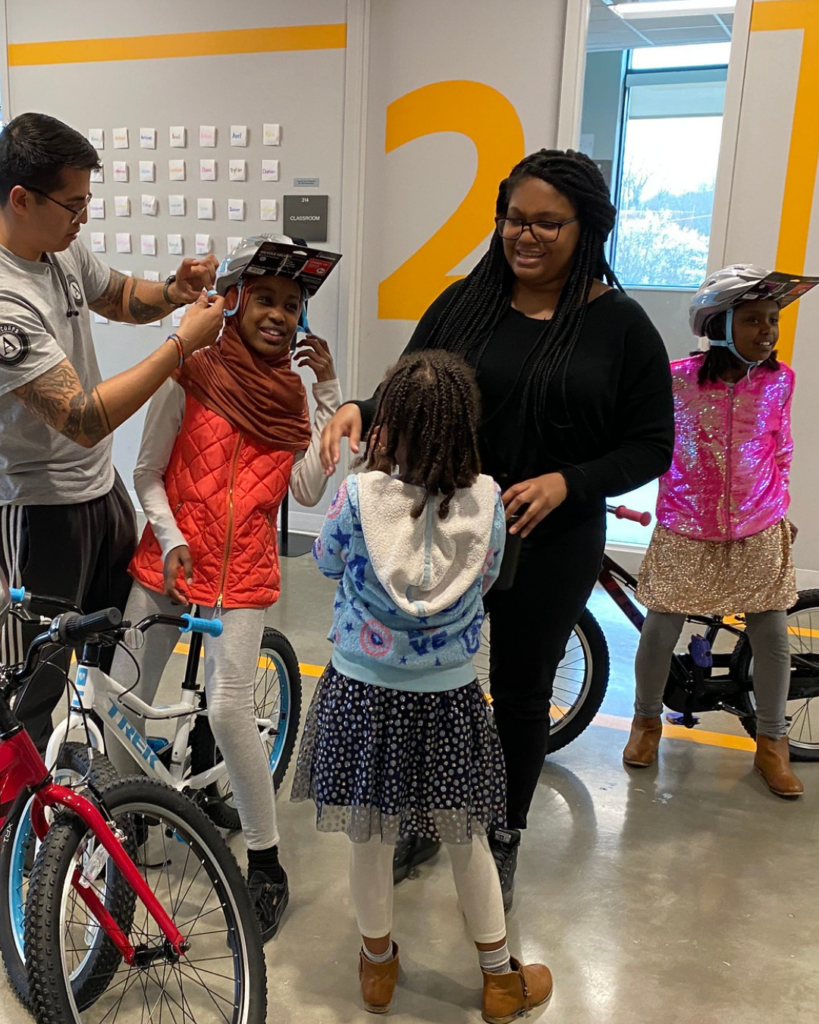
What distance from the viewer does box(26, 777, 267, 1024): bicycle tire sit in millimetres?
1306

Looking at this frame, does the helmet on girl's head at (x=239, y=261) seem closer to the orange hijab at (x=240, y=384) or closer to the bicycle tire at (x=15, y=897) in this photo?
the orange hijab at (x=240, y=384)

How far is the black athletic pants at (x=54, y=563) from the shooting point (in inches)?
69.9

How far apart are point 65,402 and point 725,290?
67.4 inches

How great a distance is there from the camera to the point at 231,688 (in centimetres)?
181

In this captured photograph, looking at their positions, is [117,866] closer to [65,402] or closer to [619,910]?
[65,402]

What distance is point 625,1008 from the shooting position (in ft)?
5.73

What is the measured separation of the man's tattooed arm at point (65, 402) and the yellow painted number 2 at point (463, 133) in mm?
3272

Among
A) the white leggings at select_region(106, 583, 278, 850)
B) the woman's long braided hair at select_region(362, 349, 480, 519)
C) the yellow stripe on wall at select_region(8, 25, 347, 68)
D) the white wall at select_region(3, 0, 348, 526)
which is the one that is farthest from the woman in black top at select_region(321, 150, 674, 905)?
the yellow stripe on wall at select_region(8, 25, 347, 68)

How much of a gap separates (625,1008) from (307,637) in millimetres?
2092

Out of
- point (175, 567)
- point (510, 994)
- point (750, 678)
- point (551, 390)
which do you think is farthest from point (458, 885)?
point (750, 678)

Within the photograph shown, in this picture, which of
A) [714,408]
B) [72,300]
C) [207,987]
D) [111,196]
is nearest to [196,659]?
[207,987]

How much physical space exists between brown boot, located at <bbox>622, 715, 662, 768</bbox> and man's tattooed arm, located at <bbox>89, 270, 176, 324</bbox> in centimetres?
185

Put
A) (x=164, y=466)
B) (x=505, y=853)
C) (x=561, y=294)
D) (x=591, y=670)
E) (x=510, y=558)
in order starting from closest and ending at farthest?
(x=510, y=558), (x=561, y=294), (x=164, y=466), (x=505, y=853), (x=591, y=670)

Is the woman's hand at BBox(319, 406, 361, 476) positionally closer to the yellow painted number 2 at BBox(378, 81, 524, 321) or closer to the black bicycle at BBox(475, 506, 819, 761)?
the black bicycle at BBox(475, 506, 819, 761)
